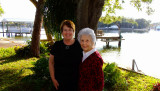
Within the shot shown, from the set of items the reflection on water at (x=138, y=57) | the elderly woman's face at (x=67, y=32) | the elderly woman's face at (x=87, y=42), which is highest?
the elderly woman's face at (x=67, y=32)

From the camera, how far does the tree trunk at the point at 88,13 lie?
11.7 feet

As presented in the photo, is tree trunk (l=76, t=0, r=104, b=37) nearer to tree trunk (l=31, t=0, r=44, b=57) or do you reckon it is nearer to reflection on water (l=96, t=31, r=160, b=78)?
tree trunk (l=31, t=0, r=44, b=57)

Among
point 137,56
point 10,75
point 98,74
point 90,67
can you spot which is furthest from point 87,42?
point 137,56

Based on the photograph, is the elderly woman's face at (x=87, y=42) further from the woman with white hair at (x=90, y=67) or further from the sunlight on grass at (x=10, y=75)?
the sunlight on grass at (x=10, y=75)

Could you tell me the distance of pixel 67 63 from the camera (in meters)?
1.96

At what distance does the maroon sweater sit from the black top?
193mm

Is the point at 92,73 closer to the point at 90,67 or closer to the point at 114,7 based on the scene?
the point at 90,67

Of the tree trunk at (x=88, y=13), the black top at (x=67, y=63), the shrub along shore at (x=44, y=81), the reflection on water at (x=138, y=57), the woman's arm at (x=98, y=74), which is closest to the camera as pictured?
the woman's arm at (x=98, y=74)

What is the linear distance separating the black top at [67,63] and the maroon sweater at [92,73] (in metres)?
0.19

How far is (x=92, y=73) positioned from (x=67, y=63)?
430mm

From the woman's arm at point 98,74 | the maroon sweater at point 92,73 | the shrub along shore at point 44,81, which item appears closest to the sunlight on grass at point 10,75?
the shrub along shore at point 44,81

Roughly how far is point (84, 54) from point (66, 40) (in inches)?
13.8

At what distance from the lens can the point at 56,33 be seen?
395 cm

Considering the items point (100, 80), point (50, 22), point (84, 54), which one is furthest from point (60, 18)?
point (100, 80)
